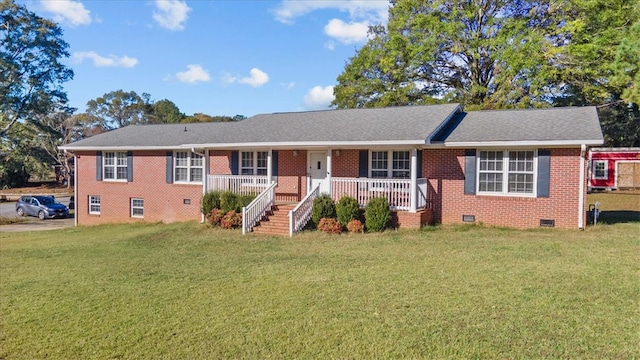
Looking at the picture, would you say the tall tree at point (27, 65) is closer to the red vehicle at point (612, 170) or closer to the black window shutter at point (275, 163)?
the black window shutter at point (275, 163)

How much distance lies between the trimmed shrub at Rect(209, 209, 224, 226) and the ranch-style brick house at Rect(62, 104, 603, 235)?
3.97ft

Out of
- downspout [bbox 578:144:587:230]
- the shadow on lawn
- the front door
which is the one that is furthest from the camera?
the front door

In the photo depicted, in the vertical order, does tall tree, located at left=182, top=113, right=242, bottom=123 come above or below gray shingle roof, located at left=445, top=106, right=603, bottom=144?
above

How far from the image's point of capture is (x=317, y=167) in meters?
16.4

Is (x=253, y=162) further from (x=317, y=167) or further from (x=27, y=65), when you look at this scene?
(x=27, y=65)

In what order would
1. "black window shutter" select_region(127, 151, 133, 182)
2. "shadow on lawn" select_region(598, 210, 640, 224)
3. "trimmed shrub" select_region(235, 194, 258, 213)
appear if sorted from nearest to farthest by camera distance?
"shadow on lawn" select_region(598, 210, 640, 224)
"trimmed shrub" select_region(235, 194, 258, 213)
"black window shutter" select_region(127, 151, 133, 182)

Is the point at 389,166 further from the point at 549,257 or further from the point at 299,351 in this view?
the point at 299,351

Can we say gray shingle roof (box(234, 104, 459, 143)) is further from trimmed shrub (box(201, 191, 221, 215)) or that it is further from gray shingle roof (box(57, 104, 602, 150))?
trimmed shrub (box(201, 191, 221, 215))

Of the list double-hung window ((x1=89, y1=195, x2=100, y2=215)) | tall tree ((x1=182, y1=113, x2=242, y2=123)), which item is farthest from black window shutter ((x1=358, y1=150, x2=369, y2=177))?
tall tree ((x1=182, y1=113, x2=242, y2=123))

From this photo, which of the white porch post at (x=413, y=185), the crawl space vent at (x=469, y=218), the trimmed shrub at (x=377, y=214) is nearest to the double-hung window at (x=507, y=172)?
the crawl space vent at (x=469, y=218)

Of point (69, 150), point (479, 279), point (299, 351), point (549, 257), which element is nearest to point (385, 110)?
point (549, 257)

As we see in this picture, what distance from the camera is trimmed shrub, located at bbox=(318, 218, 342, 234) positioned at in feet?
43.3

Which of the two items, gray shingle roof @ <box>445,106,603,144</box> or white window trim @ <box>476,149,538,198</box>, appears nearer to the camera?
gray shingle roof @ <box>445,106,603,144</box>

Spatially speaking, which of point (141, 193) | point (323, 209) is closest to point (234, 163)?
point (323, 209)
